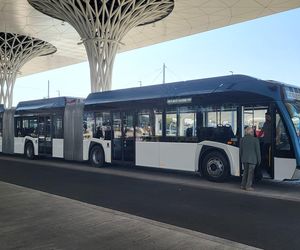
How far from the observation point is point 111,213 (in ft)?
23.2

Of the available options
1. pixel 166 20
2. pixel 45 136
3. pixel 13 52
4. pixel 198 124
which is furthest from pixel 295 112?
pixel 13 52

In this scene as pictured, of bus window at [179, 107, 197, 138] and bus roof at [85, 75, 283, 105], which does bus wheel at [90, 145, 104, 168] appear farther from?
bus window at [179, 107, 197, 138]

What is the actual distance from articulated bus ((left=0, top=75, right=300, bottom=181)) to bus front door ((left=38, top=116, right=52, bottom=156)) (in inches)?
68.5

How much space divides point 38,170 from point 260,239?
10894 mm

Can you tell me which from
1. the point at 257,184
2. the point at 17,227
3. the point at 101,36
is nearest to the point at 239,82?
the point at 257,184

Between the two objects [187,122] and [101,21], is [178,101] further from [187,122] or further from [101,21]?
[101,21]

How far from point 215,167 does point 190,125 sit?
1538mm

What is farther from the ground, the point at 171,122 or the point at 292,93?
the point at 292,93

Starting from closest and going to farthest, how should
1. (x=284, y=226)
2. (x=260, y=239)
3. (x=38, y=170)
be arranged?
1. (x=260, y=239)
2. (x=284, y=226)
3. (x=38, y=170)

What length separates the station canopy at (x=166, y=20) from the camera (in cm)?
2602

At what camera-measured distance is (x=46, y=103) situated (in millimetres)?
19797

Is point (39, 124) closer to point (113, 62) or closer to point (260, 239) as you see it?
point (113, 62)

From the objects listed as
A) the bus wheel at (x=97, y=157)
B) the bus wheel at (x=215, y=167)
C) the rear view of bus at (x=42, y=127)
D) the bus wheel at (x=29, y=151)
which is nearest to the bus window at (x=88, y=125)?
the bus wheel at (x=97, y=157)

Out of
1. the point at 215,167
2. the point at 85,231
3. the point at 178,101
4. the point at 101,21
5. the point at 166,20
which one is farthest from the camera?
the point at 166,20
